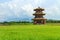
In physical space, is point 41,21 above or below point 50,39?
below

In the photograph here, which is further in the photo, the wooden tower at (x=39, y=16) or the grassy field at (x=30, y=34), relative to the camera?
the wooden tower at (x=39, y=16)

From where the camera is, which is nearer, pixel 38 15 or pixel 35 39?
pixel 35 39

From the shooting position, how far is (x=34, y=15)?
5059 cm

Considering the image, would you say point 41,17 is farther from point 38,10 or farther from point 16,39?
point 16,39

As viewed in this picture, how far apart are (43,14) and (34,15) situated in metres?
2.45

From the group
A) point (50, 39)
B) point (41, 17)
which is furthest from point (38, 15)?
point (50, 39)

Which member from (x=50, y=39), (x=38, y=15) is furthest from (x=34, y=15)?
(x=50, y=39)

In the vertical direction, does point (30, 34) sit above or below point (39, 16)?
above

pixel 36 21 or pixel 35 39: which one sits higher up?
pixel 35 39

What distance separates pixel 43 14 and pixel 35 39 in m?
37.2

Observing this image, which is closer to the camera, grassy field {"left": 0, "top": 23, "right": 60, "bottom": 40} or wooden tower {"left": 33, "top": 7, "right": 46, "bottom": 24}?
grassy field {"left": 0, "top": 23, "right": 60, "bottom": 40}

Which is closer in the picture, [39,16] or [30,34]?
[30,34]

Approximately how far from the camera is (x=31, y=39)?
13102 mm

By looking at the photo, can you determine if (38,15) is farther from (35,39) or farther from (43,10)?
(35,39)
